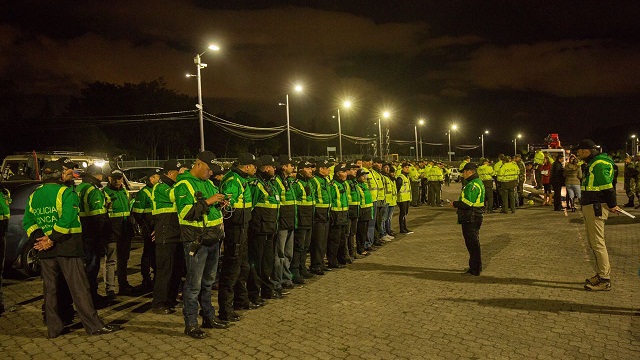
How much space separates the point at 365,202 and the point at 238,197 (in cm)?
454

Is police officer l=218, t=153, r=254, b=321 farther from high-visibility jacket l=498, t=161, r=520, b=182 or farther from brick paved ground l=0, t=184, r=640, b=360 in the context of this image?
high-visibility jacket l=498, t=161, r=520, b=182

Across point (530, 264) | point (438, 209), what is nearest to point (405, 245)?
point (530, 264)

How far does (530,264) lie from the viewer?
9570 millimetres

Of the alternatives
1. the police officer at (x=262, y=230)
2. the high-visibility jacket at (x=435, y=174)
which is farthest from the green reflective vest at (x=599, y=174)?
the high-visibility jacket at (x=435, y=174)

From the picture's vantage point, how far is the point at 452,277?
876cm

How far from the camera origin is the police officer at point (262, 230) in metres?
7.33

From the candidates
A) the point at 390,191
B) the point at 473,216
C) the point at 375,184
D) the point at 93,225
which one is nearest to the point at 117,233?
the point at 93,225

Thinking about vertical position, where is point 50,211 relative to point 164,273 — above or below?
above

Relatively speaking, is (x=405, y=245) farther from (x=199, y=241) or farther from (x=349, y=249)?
(x=199, y=241)

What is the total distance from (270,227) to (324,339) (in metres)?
2.11

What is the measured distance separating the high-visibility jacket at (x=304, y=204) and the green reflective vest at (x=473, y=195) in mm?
2823

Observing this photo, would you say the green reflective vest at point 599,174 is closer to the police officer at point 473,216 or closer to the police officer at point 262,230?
the police officer at point 473,216

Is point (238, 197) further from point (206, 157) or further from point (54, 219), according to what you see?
point (54, 219)

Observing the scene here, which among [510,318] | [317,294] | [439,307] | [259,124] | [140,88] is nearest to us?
[510,318]
